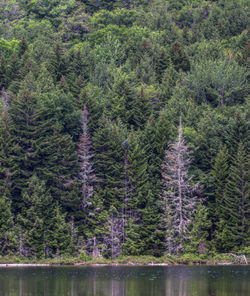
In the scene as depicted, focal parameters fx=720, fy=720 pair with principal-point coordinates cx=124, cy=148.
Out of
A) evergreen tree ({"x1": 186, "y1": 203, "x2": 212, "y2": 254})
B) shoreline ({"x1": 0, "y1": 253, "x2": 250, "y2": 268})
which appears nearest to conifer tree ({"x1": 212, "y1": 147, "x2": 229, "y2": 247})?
evergreen tree ({"x1": 186, "y1": 203, "x2": 212, "y2": 254})

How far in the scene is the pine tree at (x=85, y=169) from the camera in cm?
8944

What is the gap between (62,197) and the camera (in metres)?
87.6

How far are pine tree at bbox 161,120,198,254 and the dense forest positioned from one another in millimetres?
171

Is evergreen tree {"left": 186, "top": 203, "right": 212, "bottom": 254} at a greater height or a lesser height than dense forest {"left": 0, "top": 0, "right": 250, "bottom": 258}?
lesser

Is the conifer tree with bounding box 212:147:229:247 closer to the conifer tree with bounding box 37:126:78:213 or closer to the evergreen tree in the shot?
the evergreen tree

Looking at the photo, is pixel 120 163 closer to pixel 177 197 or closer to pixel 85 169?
pixel 85 169

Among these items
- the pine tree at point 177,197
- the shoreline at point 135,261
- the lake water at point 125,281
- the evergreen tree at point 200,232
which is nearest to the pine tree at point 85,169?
the pine tree at point 177,197

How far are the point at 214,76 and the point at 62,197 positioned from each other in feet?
125

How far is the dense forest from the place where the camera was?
84.7 metres

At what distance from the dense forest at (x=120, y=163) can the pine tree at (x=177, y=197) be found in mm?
171

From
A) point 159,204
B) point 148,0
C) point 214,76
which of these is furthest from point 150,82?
point 148,0

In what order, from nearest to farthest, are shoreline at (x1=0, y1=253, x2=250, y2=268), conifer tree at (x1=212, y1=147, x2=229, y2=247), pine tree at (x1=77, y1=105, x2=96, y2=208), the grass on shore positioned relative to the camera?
shoreline at (x1=0, y1=253, x2=250, y2=268) → the grass on shore → conifer tree at (x1=212, y1=147, x2=229, y2=247) → pine tree at (x1=77, y1=105, x2=96, y2=208)

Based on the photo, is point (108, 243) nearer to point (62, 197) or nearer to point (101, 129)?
point (62, 197)

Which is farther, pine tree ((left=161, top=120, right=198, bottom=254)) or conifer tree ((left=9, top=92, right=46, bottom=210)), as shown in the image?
conifer tree ((left=9, top=92, right=46, bottom=210))
